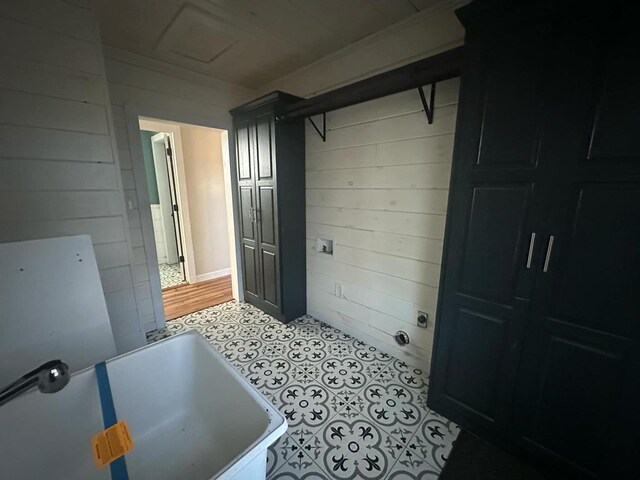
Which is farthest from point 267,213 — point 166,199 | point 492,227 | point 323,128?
point 166,199

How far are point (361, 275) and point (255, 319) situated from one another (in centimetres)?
131

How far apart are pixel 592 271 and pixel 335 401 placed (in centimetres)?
156

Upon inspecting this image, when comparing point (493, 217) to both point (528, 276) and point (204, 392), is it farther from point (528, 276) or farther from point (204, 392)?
point (204, 392)

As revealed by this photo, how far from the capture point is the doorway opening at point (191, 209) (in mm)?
3483

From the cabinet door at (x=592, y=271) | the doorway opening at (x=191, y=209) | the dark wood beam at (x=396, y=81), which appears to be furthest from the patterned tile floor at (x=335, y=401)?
the dark wood beam at (x=396, y=81)

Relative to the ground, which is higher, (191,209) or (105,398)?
(191,209)

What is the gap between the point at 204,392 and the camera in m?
1.44

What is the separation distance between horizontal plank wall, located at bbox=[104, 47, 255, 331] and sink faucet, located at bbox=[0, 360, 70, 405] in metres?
1.28

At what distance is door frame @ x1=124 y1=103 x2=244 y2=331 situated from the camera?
88.4 inches

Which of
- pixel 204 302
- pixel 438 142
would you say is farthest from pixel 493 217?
pixel 204 302

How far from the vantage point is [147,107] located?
2264 millimetres

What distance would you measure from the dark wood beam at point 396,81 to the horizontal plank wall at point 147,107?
3.71 feet

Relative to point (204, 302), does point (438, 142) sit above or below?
above

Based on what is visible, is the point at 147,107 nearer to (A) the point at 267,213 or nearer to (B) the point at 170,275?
(A) the point at 267,213
